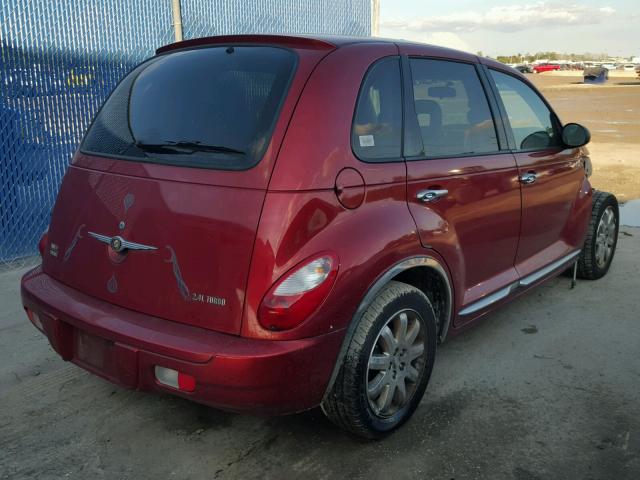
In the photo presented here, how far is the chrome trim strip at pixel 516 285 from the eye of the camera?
3.38 meters

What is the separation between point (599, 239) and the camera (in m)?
5.07

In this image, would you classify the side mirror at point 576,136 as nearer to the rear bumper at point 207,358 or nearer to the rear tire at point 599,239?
the rear tire at point 599,239

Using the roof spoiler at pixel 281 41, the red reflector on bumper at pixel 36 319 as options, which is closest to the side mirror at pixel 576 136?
the roof spoiler at pixel 281 41

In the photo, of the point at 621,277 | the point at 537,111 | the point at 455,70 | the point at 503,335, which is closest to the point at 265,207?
the point at 455,70

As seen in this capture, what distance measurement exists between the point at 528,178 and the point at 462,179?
2.57 feet

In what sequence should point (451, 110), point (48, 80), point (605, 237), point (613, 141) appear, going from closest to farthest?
point (451, 110) < point (605, 237) < point (48, 80) < point (613, 141)

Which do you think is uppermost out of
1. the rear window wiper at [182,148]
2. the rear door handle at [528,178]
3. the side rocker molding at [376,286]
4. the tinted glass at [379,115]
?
the tinted glass at [379,115]

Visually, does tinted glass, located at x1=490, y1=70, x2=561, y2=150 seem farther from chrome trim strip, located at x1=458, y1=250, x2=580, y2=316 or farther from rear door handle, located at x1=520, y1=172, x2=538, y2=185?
chrome trim strip, located at x1=458, y1=250, x2=580, y2=316

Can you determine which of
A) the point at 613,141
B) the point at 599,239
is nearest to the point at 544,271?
the point at 599,239

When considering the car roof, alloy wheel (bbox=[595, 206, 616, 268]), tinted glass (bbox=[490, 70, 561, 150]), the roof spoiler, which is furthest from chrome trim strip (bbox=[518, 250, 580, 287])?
the roof spoiler

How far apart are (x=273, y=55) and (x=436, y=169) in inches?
37.4

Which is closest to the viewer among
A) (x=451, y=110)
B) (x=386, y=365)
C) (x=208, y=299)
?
(x=208, y=299)

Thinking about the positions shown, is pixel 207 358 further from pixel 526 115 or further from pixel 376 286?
pixel 526 115

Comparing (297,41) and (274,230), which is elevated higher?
(297,41)
